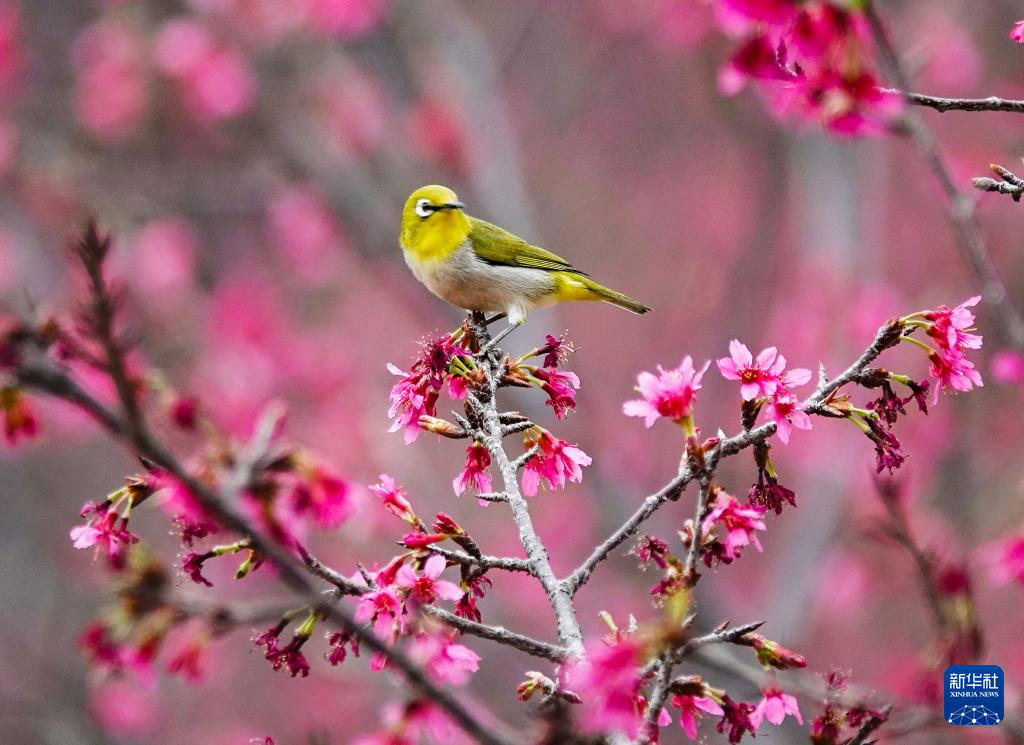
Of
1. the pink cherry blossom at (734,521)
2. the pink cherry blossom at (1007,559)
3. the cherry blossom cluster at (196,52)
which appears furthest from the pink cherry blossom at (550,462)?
the cherry blossom cluster at (196,52)

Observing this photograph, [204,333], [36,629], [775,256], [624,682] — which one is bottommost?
[624,682]

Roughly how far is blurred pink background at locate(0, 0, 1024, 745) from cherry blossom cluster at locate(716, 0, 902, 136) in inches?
195

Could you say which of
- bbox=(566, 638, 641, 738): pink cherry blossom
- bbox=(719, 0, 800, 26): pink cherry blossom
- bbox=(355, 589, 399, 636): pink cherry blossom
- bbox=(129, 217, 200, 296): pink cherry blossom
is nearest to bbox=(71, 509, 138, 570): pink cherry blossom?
bbox=(355, 589, 399, 636): pink cherry blossom

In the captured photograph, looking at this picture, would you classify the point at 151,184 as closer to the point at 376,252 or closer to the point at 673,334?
the point at 376,252

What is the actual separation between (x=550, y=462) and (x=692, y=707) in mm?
719

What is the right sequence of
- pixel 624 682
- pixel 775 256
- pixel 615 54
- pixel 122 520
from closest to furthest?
pixel 624 682 < pixel 122 520 < pixel 775 256 < pixel 615 54

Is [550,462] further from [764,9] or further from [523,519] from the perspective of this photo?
[764,9]

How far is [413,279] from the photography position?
9.31 metres

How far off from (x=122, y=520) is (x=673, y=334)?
11.4 metres

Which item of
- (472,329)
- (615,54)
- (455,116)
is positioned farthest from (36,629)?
(615,54)

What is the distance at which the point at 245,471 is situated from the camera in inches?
63.7

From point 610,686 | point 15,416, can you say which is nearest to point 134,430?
point 15,416

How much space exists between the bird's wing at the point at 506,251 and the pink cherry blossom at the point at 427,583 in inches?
112

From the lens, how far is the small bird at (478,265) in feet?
15.6
